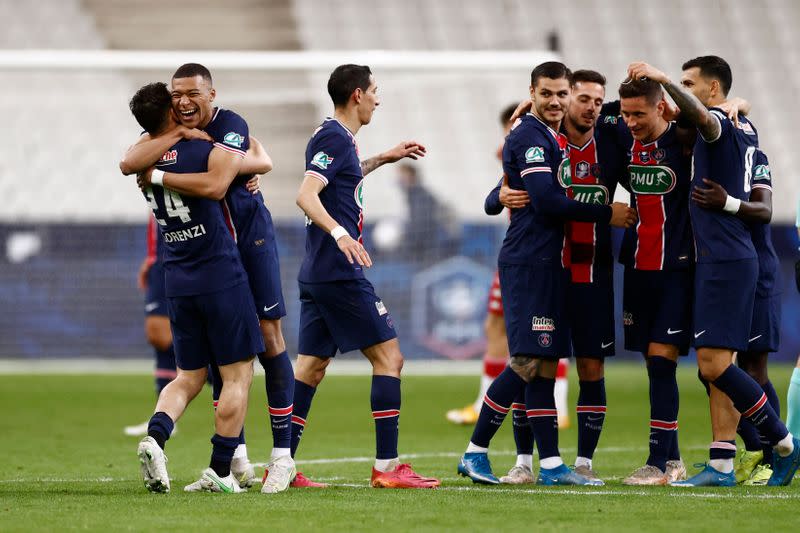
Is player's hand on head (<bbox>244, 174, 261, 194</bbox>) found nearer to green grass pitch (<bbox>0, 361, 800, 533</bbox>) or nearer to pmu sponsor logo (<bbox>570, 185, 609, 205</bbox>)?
green grass pitch (<bbox>0, 361, 800, 533</bbox>)

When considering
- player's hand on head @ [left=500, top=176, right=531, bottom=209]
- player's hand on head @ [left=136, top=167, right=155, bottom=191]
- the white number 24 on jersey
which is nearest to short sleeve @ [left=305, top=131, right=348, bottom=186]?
the white number 24 on jersey

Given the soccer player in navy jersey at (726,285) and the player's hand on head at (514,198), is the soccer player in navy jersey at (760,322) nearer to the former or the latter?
the soccer player in navy jersey at (726,285)

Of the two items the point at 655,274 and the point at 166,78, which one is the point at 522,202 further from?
the point at 166,78

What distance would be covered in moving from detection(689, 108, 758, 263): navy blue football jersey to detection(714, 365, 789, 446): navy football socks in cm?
61

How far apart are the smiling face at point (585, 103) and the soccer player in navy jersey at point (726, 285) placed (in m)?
0.40

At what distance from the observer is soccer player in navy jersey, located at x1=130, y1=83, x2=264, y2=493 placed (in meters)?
6.16

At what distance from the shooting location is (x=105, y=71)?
16.2 meters

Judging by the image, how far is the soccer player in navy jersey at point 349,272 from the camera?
637 centimetres

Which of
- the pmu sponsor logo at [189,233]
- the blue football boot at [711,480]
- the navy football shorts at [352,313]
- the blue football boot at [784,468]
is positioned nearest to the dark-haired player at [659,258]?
the blue football boot at [711,480]

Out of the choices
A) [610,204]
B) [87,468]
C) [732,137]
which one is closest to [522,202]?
[610,204]

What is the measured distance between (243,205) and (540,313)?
1.69 metres

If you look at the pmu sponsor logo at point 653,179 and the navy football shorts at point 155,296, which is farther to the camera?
the navy football shorts at point 155,296

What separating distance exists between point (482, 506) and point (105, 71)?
→ 11974 mm

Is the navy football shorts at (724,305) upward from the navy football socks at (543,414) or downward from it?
upward
